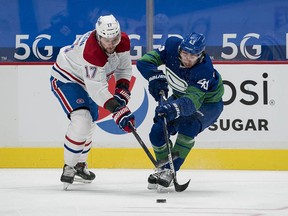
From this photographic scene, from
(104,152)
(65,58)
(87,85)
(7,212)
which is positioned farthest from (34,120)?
(7,212)

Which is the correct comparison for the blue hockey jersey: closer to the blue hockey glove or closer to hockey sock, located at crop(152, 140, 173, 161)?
the blue hockey glove

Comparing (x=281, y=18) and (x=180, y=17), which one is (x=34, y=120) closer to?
(x=180, y=17)

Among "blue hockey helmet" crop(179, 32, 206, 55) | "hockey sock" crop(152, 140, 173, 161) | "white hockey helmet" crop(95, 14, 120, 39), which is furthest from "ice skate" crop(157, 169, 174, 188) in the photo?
"white hockey helmet" crop(95, 14, 120, 39)

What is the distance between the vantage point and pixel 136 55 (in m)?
7.23

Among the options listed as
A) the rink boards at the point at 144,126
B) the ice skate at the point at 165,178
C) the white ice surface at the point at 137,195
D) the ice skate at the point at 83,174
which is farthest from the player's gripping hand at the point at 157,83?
the rink boards at the point at 144,126

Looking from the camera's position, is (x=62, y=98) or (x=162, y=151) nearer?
Result: (x=162, y=151)

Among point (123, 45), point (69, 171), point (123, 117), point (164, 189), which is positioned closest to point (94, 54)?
point (123, 45)

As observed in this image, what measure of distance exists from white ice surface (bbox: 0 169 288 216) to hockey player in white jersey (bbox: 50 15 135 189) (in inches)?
9.8

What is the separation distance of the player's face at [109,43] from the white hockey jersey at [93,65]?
0.10ft

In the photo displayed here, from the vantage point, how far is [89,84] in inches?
213

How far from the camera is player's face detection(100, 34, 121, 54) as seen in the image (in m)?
5.35

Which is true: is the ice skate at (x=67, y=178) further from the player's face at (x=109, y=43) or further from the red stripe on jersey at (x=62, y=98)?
the player's face at (x=109, y=43)

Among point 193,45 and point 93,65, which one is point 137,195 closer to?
point 93,65

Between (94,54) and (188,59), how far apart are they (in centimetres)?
53
